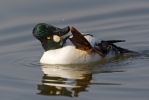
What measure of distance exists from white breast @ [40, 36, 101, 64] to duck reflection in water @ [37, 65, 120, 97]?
85 mm

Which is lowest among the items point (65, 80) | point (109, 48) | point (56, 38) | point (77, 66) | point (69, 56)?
point (65, 80)

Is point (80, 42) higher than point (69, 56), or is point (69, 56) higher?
point (80, 42)

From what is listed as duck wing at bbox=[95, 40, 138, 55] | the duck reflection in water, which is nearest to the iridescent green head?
the duck reflection in water

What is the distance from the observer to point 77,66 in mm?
9781

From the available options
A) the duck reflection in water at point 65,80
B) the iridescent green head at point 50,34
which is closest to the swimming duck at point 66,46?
the iridescent green head at point 50,34

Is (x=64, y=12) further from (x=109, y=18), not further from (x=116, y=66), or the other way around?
(x=116, y=66)

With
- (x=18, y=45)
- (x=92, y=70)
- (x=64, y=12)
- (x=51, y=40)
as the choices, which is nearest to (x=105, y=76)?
(x=92, y=70)

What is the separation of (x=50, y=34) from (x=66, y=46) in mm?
319

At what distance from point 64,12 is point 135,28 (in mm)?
1738

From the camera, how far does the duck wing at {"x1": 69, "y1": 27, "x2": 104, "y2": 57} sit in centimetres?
963

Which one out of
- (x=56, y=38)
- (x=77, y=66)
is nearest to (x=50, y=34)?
(x=56, y=38)

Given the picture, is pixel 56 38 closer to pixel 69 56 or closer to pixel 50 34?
pixel 50 34

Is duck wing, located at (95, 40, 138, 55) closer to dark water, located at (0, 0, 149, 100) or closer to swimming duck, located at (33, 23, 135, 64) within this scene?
swimming duck, located at (33, 23, 135, 64)

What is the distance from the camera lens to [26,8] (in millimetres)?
12750
